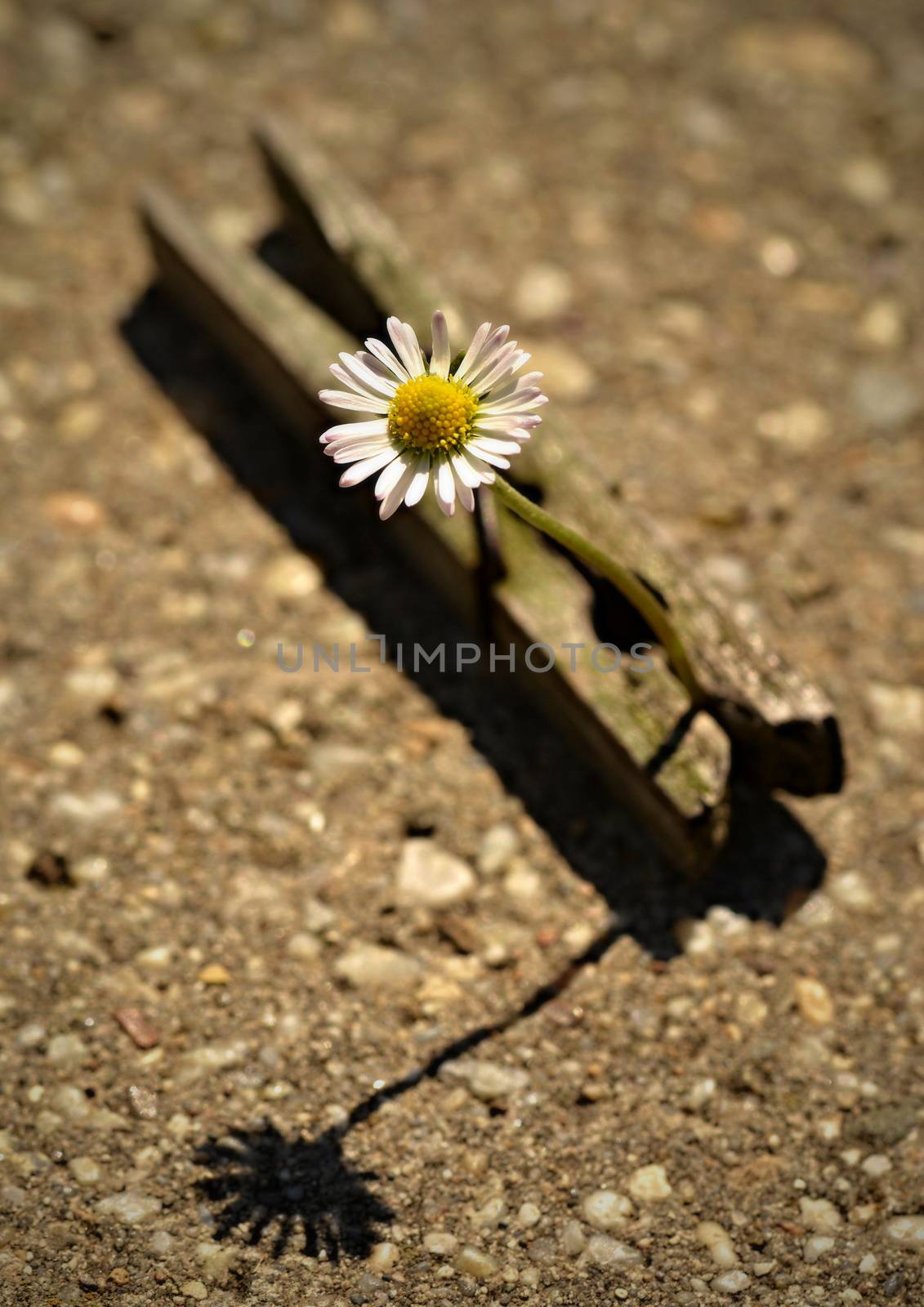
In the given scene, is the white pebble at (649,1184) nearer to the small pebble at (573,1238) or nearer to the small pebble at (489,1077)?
the small pebble at (573,1238)

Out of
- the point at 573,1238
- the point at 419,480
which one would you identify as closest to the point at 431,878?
the point at 573,1238

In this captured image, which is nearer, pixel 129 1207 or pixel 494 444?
pixel 494 444

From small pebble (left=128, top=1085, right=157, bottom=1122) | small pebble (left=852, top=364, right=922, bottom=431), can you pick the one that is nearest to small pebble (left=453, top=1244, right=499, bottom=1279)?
small pebble (left=128, top=1085, right=157, bottom=1122)

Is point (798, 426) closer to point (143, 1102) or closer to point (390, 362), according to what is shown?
point (390, 362)

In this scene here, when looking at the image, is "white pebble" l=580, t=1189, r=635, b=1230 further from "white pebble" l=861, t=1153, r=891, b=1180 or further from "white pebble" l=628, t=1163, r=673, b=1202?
"white pebble" l=861, t=1153, r=891, b=1180

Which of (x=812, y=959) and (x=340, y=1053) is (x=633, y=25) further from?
(x=340, y=1053)

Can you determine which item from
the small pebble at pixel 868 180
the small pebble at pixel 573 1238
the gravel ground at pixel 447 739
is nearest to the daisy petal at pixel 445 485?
the gravel ground at pixel 447 739
